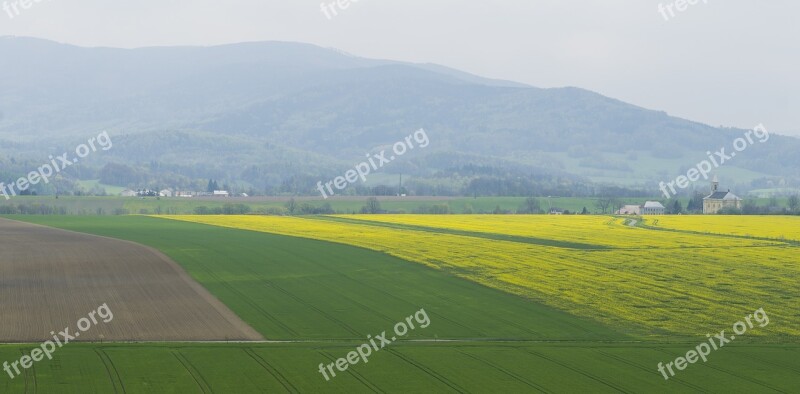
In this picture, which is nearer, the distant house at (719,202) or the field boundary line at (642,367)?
the field boundary line at (642,367)

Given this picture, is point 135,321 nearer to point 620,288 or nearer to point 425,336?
point 425,336

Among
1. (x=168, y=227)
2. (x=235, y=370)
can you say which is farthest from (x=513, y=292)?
(x=168, y=227)

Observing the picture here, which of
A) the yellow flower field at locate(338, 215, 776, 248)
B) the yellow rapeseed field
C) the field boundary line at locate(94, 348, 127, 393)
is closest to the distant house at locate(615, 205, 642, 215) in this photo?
the yellow rapeseed field

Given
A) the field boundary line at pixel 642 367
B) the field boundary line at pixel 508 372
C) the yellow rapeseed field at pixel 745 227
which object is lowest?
the field boundary line at pixel 508 372

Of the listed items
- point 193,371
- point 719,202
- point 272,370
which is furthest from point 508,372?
point 719,202

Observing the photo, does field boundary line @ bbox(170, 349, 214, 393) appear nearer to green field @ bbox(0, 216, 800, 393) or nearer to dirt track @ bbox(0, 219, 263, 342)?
green field @ bbox(0, 216, 800, 393)

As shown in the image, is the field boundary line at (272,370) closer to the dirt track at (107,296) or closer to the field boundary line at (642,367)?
the dirt track at (107,296)

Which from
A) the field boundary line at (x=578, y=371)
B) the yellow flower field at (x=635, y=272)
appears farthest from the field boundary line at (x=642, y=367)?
the yellow flower field at (x=635, y=272)
